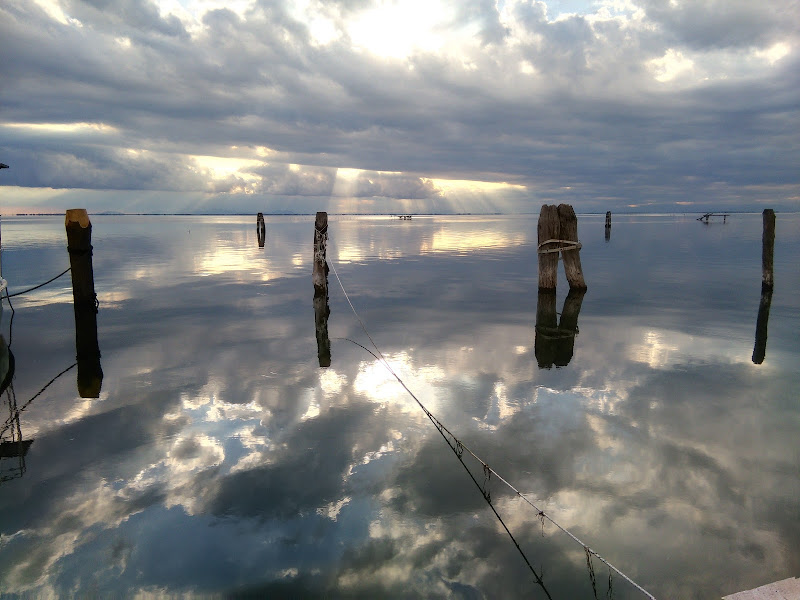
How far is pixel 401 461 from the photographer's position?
6.34m

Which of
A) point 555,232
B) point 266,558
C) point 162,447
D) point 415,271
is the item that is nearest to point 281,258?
point 415,271

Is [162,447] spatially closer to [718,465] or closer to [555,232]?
[718,465]

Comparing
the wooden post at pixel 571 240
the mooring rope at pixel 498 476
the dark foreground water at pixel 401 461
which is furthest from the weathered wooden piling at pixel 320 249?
the wooden post at pixel 571 240

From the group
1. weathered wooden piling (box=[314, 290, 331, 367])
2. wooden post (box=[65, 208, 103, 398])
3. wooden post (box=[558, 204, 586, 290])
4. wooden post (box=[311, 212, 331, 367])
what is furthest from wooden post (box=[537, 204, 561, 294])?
wooden post (box=[65, 208, 103, 398])

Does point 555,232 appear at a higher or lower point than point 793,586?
higher

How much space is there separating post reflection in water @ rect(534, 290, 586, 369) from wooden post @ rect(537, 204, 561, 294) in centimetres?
41

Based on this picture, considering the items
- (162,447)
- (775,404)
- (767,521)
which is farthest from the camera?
(775,404)

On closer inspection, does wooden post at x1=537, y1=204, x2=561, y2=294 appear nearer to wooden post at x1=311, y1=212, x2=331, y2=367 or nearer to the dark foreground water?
the dark foreground water

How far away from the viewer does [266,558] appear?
458cm

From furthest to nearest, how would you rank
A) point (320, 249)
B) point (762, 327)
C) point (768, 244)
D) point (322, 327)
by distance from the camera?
point (768, 244), point (320, 249), point (322, 327), point (762, 327)

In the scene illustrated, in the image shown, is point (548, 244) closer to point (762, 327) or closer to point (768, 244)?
point (762, 327)

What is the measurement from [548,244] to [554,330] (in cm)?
414

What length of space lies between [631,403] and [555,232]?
929 cm

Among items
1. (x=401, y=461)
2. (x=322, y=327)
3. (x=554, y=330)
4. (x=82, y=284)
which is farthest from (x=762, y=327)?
(x=82, y=284)
